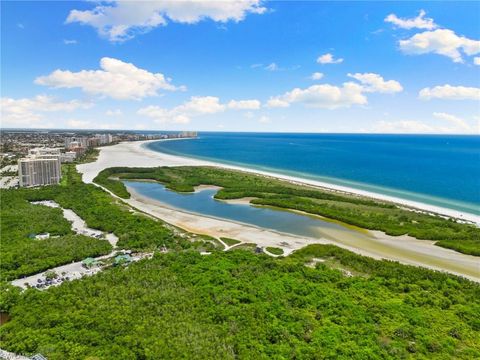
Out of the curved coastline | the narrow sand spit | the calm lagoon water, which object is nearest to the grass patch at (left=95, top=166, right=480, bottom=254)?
the narrow sand spit

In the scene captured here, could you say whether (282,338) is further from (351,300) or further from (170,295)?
(170,295)

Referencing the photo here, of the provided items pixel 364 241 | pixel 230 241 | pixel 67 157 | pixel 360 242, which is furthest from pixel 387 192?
pixel 67 157

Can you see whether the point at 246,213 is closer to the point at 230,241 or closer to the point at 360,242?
the point at 230,241

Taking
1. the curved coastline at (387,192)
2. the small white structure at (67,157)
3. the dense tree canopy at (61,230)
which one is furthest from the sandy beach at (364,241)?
the small white structure at (67,157)

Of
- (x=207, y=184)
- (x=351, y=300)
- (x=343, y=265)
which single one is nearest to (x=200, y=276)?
(x=351, y=300)

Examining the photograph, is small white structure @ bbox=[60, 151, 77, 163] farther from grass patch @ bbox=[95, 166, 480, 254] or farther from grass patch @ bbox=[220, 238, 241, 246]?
grass patch @ bbox=[220, 238, 241, 246]

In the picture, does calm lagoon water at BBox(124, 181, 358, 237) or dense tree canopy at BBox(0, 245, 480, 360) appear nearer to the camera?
dense tree canopy at BBox(0, 245, 480, 360)
